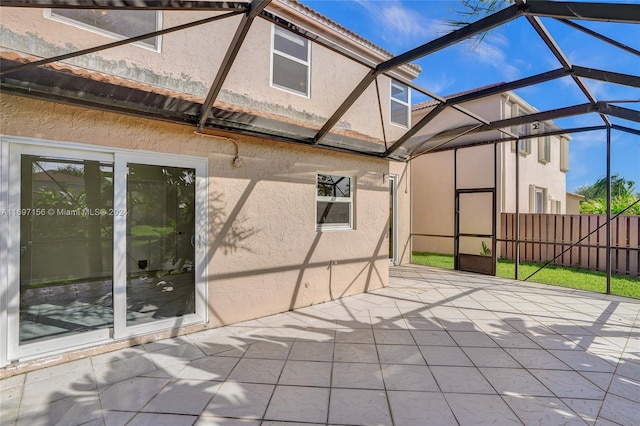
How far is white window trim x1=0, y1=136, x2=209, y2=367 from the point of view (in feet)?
11.8

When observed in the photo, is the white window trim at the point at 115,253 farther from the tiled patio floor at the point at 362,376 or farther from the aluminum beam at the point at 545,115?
the aluminum beam at the point at 545,115

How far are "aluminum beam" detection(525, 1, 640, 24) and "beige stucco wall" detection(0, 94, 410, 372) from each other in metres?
4.17

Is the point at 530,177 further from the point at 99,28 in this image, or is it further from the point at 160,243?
the point at 99,28

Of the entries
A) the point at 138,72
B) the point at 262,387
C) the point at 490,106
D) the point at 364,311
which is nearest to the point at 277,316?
the point at 364,311

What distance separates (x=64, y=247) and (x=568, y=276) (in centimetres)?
1283

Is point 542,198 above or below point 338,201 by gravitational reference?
above

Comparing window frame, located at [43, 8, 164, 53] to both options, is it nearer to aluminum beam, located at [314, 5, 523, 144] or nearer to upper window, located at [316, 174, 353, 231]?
aluminum beam, located at [314, 5, 523, 144]

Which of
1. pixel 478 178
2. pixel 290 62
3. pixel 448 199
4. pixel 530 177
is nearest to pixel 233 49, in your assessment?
pixel 290 62

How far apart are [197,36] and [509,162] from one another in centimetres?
1283

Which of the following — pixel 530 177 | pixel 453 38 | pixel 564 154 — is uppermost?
pixel 564 154

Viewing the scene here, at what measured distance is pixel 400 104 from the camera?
11.0 m

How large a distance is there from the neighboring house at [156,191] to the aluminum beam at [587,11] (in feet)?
6.70

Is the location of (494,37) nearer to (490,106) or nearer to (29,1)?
(29,1)

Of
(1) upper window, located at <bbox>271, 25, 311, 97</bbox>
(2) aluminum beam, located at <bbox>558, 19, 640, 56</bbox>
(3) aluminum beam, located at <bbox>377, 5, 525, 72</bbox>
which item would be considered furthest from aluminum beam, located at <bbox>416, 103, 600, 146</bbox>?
(1) upper window, located at <bbox>271, 25, 311, 97</bbox>
